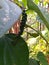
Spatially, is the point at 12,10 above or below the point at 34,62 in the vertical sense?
above

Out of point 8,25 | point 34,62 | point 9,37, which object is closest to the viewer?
point 8,25

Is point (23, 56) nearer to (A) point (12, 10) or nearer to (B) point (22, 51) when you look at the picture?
(B) point (22, 51)

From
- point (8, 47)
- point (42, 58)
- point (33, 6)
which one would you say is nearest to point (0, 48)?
point (8, 47)

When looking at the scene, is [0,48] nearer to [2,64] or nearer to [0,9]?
[2,64]

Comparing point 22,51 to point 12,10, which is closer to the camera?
point 12,10

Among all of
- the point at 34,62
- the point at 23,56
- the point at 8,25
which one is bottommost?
the point at 34,62

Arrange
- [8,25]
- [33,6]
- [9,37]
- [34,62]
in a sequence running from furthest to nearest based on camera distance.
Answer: [34,62], [9,37], [33,6], [8,25]
